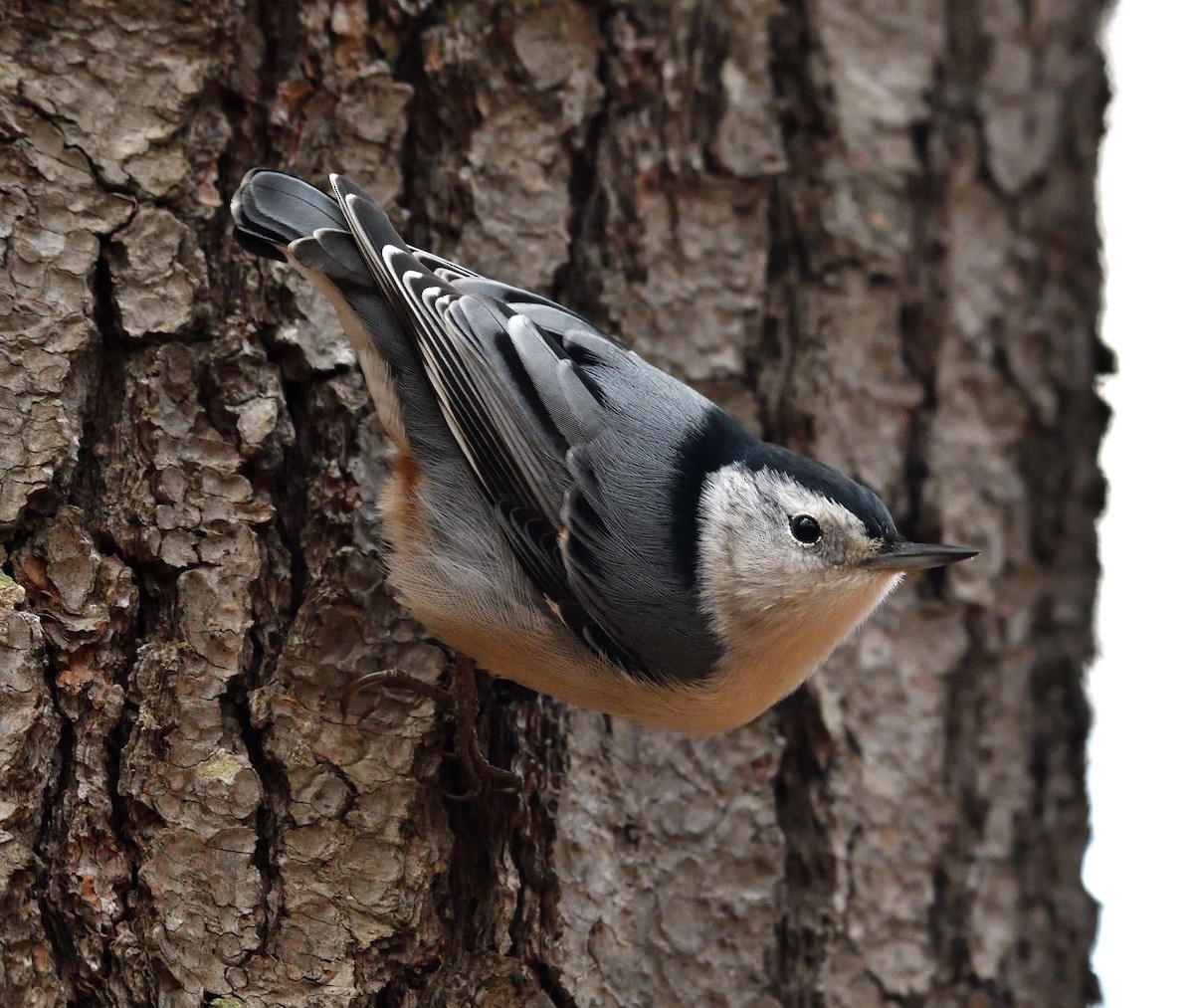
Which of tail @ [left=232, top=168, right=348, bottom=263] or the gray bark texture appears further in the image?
tail @ [left=232, top=168, right=348, bottom=263]

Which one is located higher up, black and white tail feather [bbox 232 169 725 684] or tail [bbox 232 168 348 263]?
tail [bbox 232 168 348 263]

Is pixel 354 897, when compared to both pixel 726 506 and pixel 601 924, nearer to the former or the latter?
pixel 601 924

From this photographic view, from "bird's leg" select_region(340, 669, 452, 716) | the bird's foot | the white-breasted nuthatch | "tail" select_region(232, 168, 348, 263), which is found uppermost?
"tail" select_region(232, 168, 348, 263)

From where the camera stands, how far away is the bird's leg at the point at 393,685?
1938mm

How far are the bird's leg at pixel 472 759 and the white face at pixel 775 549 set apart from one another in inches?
15.2

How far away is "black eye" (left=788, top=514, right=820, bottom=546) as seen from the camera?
2104 mm

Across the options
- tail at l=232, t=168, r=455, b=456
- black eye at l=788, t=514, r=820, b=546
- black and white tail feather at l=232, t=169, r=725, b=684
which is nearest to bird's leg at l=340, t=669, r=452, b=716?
Answer: black and white tail feather at l=232, t=169, r=725, b=684

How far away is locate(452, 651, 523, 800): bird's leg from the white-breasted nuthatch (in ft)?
0.23

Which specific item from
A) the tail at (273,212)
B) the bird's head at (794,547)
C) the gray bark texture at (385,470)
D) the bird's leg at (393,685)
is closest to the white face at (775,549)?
the bird's head at (794,547)

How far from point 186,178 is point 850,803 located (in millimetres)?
1506

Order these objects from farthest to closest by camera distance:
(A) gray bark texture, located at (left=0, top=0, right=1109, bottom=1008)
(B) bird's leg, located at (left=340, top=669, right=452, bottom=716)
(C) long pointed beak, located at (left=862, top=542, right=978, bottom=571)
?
(C) long pointed beak, located at (left=862, top=542, right=978, bottom=571) → (B) bird's leg, located at (left=340, top=669, right=452, bottom=716) → (A) gray bark texture, located at (left=0, top=0, right=1109, bottom=1008)

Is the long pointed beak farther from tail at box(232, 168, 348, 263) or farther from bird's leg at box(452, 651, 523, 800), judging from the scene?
tail at box(232, 168, 348, 263)

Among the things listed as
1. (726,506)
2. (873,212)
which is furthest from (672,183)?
(726,506)

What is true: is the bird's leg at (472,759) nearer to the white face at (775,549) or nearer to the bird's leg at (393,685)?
the bird's leg at (393,685)
